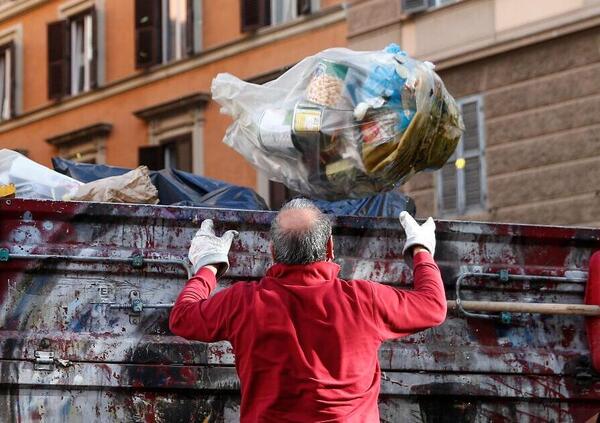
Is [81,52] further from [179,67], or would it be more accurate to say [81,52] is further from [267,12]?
[267,12]

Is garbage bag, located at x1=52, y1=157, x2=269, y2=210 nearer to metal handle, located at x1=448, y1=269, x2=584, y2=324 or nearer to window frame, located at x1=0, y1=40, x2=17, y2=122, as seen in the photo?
metal handle, located at x1=448, y1=269, x2=584, y2=324

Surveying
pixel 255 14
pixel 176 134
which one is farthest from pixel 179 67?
pixel 255 14

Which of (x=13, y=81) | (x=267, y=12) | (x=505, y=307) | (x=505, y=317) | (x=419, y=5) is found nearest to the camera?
(x=505, y=307)

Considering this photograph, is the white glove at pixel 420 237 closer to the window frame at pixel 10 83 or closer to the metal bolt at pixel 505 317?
the metal bolt at pixel 505 317

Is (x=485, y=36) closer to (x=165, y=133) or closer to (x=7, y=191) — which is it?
(x=165, y=133)

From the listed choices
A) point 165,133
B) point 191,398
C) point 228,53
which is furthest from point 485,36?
point 191,398

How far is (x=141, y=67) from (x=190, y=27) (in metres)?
1.32

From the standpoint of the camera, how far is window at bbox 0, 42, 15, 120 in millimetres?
22812

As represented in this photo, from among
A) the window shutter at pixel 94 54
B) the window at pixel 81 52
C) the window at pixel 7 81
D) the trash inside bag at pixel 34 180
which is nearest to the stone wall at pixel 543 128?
the trash inside bag at pixel 34 180

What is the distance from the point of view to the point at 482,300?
5.29 m

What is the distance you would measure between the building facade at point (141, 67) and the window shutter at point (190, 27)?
1cm

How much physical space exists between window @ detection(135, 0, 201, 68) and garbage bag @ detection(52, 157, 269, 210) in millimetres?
13039

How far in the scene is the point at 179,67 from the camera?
19109 mm

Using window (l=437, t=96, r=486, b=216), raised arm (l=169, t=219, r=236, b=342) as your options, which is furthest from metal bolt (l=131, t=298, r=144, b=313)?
window (l=437, t=96, r=486, b=216)
